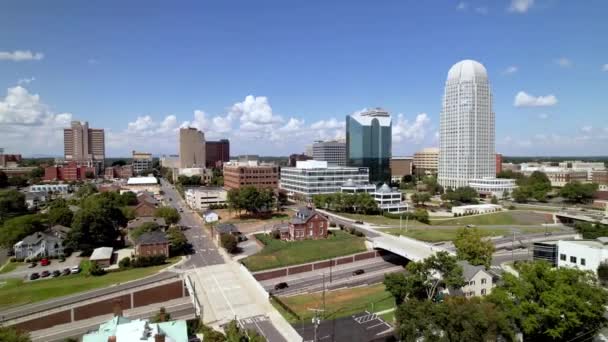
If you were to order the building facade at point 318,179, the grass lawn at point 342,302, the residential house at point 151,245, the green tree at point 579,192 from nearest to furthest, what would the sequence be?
the grass lawn at point 342,302
the residential house at point 151,245
the green tree at point 579,192
the building facade at point 318,179

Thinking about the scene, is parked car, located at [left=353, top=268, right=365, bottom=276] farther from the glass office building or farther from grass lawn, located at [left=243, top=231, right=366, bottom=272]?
the glass office building

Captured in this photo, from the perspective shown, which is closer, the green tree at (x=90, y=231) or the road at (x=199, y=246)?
the road at (x=199, y=246)

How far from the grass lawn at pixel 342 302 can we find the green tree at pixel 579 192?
9461 cm

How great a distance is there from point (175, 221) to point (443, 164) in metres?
114

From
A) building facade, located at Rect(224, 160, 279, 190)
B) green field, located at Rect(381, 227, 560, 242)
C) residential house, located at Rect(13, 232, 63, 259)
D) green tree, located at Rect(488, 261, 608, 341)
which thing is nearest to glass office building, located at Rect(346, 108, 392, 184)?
building facade, located at Rect(224, 160, 279, 190)

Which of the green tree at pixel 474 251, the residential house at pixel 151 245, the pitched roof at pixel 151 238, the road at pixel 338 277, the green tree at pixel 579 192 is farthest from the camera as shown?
the green tree at pixel 579 192

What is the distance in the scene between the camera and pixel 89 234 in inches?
2559

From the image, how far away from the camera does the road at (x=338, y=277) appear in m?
49.4

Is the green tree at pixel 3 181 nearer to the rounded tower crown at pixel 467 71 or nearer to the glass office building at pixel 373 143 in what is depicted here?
the glass office building at pixel 373 143

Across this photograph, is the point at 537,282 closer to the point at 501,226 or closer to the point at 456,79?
the point at 501,226

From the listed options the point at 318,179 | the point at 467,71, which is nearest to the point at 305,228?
the point at 318,179

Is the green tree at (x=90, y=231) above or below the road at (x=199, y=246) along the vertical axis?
above

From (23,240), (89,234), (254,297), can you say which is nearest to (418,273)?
(254,297)

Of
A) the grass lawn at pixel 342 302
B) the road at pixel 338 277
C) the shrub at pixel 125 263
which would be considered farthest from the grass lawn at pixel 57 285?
the grass lawn at pixel 342 302
